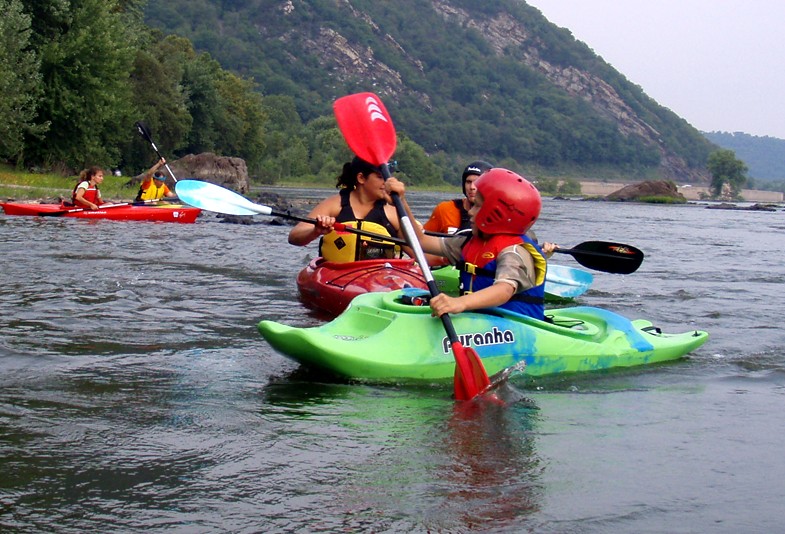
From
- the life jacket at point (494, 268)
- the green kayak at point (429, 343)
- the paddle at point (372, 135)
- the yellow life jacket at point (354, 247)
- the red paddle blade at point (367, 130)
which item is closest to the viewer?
the green kayak at point (429, 343)

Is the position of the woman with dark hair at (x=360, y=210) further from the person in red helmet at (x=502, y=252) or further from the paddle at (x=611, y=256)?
the person in red helmet at (x=502, y=252)

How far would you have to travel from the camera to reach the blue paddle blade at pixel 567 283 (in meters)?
9.74

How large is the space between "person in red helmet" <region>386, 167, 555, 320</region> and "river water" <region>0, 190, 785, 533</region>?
49 cm

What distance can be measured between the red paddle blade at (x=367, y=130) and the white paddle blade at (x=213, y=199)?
0.88 m

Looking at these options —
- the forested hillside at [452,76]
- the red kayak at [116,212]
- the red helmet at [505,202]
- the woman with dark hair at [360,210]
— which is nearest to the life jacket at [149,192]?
the red kayak at [116,212]

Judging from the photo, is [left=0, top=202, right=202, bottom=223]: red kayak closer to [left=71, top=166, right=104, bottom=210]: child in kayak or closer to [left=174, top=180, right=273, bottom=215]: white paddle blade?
[left=71, top=166, right=104, bottom=210]: child in kayak

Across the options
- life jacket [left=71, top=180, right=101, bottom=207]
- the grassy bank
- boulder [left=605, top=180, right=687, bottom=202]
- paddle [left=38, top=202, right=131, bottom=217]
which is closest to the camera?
paddle [left=38, top=202, right=131, bottom=217]

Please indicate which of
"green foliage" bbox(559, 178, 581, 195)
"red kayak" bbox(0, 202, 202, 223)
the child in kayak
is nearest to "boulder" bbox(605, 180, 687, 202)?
"green foliage" bbox(559, 178, 581, 195)

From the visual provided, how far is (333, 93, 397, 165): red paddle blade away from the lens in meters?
7.09

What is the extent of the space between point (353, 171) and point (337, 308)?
1.05m

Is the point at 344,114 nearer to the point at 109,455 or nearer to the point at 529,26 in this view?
the point at 109,455

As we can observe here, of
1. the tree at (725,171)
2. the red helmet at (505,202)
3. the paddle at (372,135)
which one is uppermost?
the tree at (725,171)

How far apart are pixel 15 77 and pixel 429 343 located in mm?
24493

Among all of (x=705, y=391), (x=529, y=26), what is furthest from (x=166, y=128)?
(x=529, y=26)
